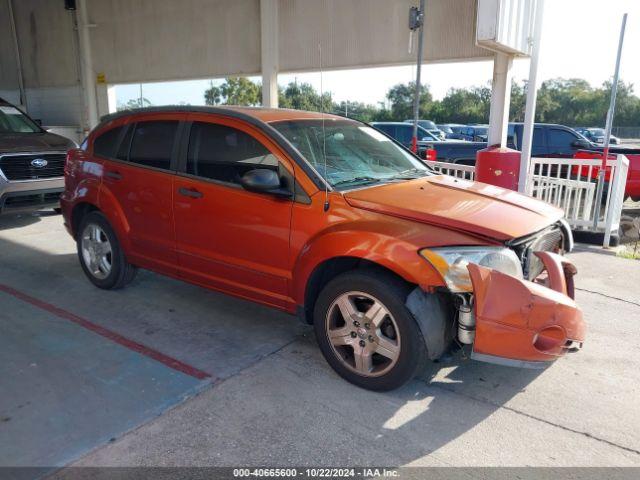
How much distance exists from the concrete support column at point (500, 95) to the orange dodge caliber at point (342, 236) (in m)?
5.13

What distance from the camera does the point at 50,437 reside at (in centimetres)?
291

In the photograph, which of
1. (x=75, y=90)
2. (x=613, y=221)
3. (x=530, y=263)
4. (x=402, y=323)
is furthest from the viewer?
(x=75, y=90)

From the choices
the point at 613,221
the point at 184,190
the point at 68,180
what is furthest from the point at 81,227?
the point at 613,221

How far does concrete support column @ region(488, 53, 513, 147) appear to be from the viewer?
8961mm

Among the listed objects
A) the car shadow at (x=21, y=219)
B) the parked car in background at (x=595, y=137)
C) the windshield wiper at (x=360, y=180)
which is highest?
the windshield wiper at (x=360, y=180)

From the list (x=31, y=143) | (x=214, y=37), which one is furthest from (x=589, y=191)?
(x=214, y=37)

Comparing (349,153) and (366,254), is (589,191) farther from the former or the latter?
(366,254)

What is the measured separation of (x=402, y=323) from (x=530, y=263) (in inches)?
37.3

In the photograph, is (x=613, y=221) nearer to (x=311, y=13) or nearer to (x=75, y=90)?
(x=311, y=13)

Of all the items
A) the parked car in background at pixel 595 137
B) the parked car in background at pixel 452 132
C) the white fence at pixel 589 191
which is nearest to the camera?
the white fence at pixel 589 191

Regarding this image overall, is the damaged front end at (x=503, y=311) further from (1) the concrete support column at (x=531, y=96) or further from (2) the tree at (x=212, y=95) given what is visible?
(2) the tree at (x=212, y=95)

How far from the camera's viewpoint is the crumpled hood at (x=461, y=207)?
10.7 feet

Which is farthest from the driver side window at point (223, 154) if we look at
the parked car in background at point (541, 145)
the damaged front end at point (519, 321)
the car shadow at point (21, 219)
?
the parked car in background at point (541, 145)

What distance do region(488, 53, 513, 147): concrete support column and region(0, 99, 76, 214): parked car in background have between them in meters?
7.28
